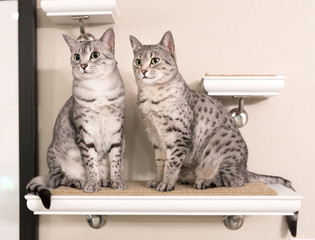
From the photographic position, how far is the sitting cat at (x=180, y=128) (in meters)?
1.04

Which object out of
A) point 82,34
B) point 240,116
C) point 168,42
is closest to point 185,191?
point 240,116

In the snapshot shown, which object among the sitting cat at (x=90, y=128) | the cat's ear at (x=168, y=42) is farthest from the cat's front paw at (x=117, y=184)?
the cat's ear at (x=168, y=42)

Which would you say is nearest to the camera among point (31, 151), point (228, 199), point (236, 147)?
point (228, 199)

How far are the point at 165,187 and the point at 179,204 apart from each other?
0.24 ft

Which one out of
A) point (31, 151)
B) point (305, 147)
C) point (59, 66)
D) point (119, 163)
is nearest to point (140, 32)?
point (59, 66)

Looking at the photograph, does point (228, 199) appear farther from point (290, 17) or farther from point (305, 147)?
point (290, 17)

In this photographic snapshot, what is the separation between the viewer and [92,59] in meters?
1.02

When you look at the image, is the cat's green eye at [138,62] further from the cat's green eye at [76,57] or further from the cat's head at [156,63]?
the cat's green eye at [76,57]

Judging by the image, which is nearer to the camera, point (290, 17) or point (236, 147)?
point (236, 147)

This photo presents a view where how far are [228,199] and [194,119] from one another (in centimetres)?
28

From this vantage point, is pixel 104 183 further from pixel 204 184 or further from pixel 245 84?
pixel 245 84

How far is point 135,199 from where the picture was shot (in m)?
1.00

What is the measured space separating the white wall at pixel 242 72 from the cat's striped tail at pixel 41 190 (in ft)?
0.79

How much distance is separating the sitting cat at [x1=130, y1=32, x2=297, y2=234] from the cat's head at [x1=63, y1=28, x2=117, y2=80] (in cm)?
9
